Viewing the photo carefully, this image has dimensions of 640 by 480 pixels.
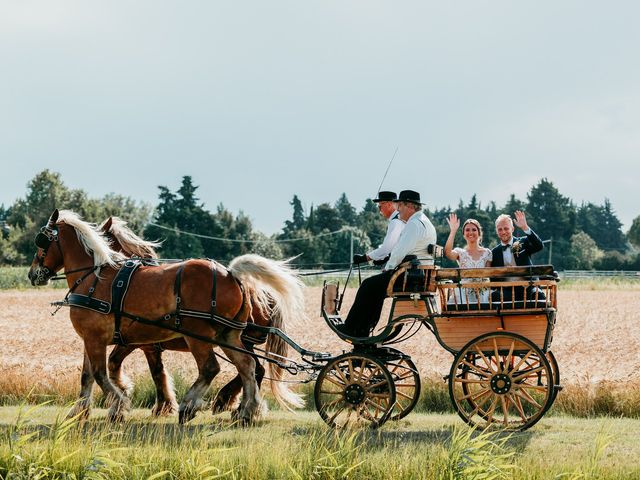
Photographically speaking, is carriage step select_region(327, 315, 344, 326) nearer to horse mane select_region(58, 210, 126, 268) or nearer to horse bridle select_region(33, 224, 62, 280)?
horse mane select_region(58, 210, 126, 268)

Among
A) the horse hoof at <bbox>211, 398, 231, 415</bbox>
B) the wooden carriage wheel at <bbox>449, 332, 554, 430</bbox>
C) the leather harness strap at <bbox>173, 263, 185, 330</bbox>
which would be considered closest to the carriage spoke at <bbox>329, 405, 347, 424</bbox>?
the wooden carriage wheel at <bbox>449, 332, 554, 430</bbox>

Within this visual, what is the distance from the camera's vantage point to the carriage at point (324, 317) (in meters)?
8.08

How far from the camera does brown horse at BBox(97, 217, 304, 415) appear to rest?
388 inches

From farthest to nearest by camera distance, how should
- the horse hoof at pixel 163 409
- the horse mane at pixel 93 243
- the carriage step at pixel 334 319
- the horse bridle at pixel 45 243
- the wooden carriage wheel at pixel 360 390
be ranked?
1. the horse hoof at pixel 163 409
2. the horse bridle at pixel 45 243
3. the horse mane at pixel 93 243
4. the carriage step at pixel 334 319
5. the wooden carriage wheel at pixel 360 390

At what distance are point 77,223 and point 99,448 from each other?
323 cm

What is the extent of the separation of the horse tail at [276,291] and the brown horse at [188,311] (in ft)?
0.04

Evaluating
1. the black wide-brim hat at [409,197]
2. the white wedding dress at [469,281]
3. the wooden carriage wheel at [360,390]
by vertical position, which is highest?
the black wide-brim hat at [409,197]

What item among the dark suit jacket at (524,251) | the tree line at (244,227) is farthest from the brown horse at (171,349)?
the tree line at (244,227)

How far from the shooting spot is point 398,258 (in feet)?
27.2

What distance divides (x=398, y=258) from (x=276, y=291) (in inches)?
66.5

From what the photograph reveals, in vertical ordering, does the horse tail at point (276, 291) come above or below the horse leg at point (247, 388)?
above

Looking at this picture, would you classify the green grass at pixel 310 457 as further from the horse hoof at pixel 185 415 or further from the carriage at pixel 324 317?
the horse hoof at pixel 185 415

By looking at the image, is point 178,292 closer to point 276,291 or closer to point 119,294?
point 119,294

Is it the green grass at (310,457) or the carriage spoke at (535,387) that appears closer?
the green grass at (310,457)
